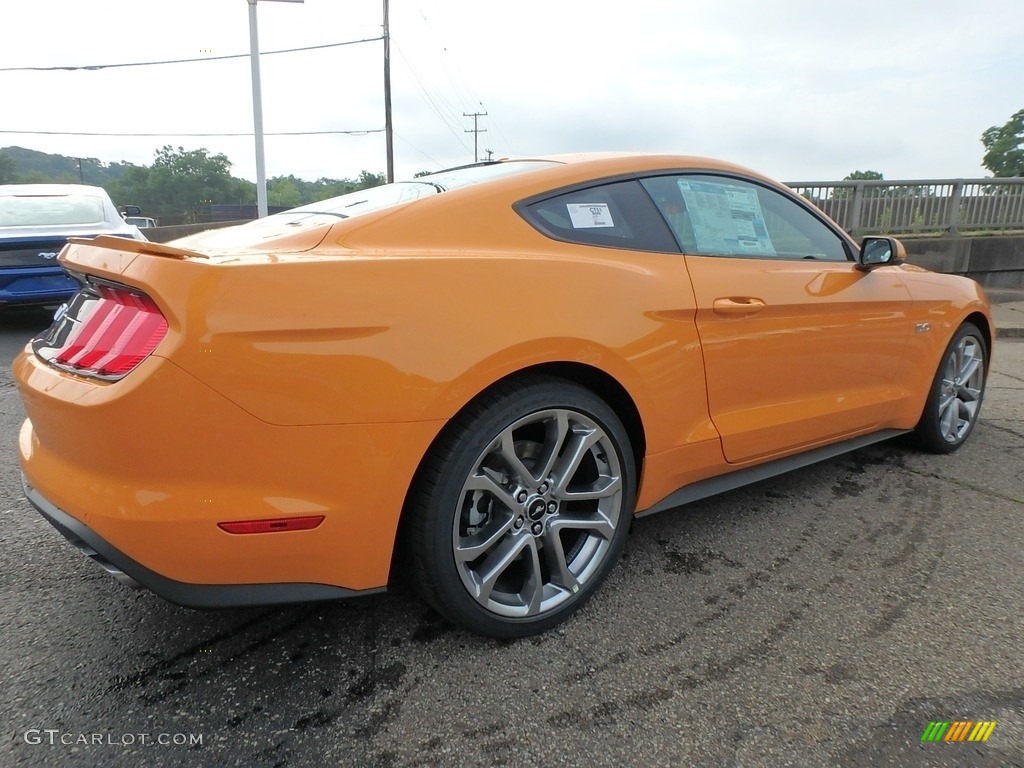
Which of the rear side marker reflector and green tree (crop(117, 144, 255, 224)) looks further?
green tree (crop(117, 144, 255, 224))

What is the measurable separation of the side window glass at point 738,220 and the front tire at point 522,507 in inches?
33.1

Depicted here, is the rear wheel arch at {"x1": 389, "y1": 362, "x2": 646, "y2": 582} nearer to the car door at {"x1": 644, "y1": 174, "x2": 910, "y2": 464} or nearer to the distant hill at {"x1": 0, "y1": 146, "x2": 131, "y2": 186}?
the car door at {"x1": 644, "y1": 174, "x2": 910, "y2": 464}

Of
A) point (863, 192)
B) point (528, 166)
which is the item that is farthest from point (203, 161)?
point (528, 166)

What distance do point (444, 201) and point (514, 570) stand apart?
1162 millimetres

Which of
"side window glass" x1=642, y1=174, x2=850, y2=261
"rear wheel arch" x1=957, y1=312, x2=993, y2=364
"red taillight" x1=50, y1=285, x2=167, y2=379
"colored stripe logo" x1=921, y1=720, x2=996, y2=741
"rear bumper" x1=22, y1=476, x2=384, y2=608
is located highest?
"side window glass" x1=642, y1=174, x2=850, y2=261

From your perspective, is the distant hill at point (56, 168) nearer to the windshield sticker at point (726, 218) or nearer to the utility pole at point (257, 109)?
the utility pole at point (257, 109)

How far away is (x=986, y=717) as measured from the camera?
1.70 meters

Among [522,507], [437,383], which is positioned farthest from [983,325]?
[437,383]

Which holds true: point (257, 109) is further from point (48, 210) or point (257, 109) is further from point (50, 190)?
point (48, 210)

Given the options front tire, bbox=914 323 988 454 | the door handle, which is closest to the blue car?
the door handle

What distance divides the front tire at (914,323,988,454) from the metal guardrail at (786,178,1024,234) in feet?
23.1

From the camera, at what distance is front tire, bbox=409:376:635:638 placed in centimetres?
179

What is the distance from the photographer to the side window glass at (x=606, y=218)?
7.00 ft

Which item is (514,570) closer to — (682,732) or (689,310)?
(682,732)
